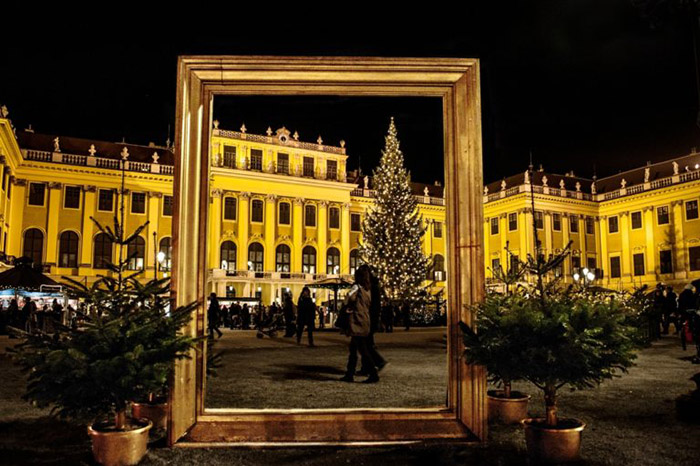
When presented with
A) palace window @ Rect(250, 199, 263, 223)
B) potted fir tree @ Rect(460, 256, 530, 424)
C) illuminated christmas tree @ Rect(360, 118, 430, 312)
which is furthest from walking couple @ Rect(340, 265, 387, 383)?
palace window @ Rect(250, 199, 263, 223)

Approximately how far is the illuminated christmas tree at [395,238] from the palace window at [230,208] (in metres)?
16.7

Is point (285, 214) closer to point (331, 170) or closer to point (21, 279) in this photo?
point (331, 170)

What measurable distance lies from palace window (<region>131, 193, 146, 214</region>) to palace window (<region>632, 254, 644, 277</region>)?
4014 cm

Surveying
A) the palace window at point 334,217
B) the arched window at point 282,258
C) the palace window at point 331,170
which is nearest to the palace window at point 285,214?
the arched window at point 282,258

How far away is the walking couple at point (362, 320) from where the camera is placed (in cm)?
809

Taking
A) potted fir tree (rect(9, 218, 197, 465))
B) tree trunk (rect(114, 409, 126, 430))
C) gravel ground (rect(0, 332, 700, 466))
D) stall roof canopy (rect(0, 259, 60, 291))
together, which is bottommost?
gravel ground (rect(0, 332, 700, 466))

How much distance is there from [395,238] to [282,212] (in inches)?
720

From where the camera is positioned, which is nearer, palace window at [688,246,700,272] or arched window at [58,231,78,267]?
arched window at [58,231,78,267]

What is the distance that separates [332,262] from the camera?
47281 mm

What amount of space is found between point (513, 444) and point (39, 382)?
11.0ft

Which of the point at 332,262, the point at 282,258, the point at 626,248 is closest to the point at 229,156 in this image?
the point at 282,258

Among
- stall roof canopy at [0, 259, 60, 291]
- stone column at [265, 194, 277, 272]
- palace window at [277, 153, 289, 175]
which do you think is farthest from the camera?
palace window at [277, 153, 289, 175]

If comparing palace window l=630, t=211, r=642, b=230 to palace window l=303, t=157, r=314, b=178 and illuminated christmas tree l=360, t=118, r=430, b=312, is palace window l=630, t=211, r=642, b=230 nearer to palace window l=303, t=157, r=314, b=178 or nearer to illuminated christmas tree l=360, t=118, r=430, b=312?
palace window l=303, t=157, r=314, b=178

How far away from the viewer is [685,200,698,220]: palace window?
149ft
